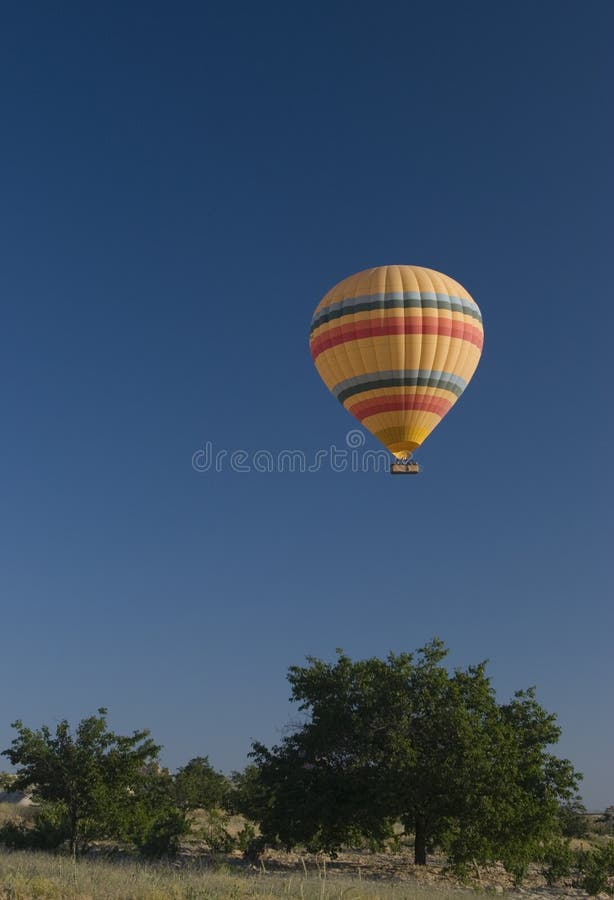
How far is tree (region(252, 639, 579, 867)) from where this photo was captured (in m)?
29.4

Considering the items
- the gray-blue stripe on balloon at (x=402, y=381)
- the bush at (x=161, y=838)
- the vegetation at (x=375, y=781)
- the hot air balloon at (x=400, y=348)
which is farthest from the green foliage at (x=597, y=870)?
the gray-blue stripe on balloon at (x=402, y=381)

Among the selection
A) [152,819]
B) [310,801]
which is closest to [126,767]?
[152,819]

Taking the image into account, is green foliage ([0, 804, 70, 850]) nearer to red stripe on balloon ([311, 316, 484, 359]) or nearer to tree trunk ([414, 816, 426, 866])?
tree trunk ([414, 816, 426, 866])

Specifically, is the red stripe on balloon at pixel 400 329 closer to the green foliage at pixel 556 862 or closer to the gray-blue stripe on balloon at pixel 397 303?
the gray-blue stripe on balloon at pixel 397 303

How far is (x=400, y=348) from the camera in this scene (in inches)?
1464

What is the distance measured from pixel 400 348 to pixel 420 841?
67.7ft

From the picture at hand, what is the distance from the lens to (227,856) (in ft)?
115

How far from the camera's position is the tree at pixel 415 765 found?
96.4ft

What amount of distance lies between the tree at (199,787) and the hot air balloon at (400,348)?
3111 cm

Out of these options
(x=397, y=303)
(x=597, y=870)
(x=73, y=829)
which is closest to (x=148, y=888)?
(x=597, y=870)

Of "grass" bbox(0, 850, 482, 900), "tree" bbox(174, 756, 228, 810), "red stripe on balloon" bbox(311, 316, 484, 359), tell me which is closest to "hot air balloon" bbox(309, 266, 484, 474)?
"red stripe on balloon" bbox(311, 316, 484, 359)

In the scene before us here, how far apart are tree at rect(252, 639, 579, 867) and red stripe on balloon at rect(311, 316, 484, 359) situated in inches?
553

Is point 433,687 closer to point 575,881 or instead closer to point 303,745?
point 303,745

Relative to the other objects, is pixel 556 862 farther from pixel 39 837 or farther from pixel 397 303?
pixel 397 303
